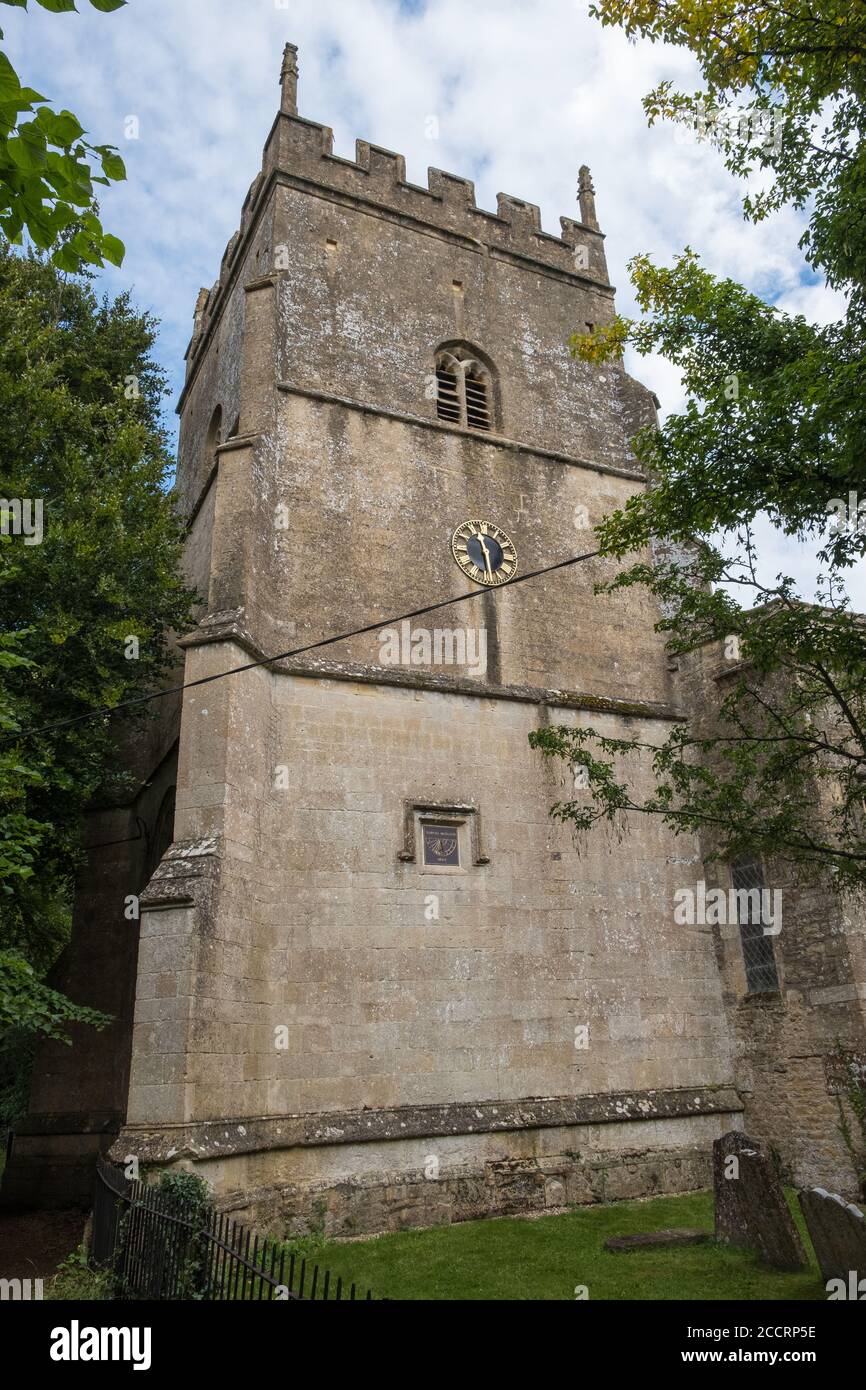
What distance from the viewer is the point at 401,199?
59.2 feet

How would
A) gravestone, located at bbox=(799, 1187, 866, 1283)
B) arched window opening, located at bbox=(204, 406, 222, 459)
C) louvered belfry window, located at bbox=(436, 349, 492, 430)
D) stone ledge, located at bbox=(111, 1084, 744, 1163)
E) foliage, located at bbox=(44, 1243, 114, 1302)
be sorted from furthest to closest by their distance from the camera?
arched window opening, located at bbox=(204, 406, 222, 459)
louvered belfry window, located at bbox=(436, 349, 492, 430)
stone ledge, located at bbox=(111, 1084, 744, 1163)
foliage, located at bbox=(44, 1243, 114, 1302)
gravestone, located at bbox=(799, 1187, 866, 1283)

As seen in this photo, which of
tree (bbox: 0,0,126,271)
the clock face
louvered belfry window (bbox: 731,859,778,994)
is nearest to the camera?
tree (bbox: 0,0,126,271)

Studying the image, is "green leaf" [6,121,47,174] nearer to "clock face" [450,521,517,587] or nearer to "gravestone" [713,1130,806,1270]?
"gravestone" [713,1130,806,1270]

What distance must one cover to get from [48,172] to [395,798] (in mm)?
9604

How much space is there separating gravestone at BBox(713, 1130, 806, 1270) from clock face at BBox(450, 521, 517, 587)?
8803 mm

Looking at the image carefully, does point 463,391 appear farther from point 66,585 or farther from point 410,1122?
point 410,1122

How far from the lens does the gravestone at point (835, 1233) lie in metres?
7.21

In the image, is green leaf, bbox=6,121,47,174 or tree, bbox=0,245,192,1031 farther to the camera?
tree, bbox=0,245,192,1031

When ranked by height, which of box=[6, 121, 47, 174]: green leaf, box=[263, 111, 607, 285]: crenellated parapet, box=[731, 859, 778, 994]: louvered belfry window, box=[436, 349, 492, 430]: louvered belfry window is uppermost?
box=[263, 111, 607, 285]: crenellated parapet

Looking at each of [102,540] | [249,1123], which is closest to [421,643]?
[102,540]

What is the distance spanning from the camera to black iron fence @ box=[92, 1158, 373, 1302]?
289 inches

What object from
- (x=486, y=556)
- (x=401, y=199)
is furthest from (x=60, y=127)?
(x=401, y=199)

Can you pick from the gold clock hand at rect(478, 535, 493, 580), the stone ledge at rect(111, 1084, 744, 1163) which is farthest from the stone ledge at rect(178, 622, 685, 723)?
the stone ledge at rect(111, 1084, 744, 1163)

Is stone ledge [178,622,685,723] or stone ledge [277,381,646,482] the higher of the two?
stone ledge [277,381,646,482]
